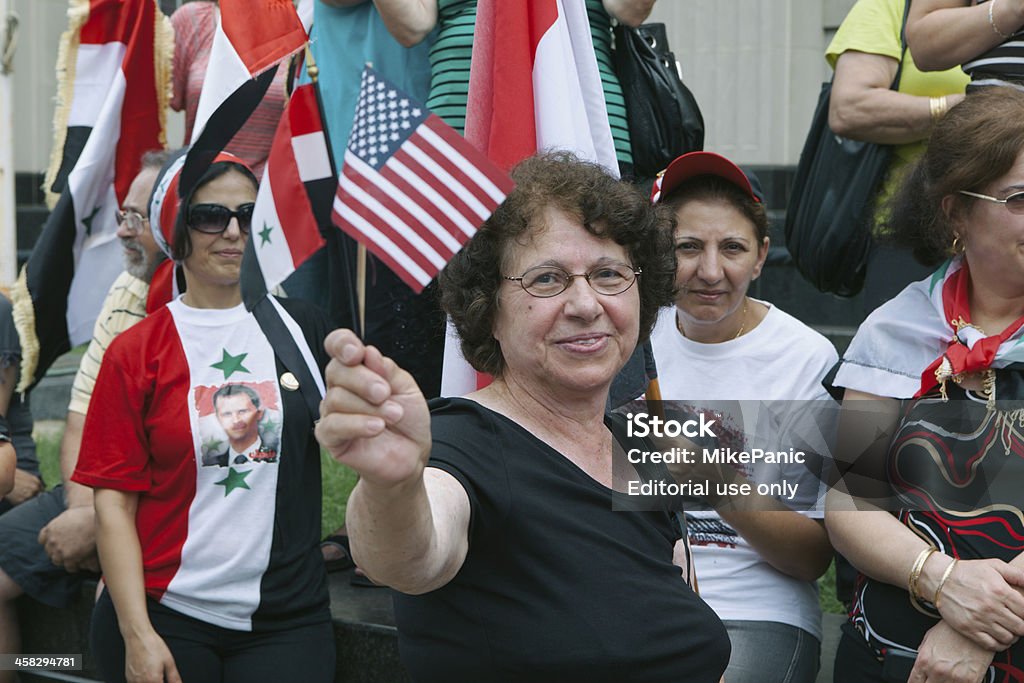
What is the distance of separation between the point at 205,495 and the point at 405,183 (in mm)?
1824

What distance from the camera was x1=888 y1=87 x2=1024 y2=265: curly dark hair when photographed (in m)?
2.83

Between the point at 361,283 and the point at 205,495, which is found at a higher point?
the point at 361,283

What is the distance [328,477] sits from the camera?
662 centimetres

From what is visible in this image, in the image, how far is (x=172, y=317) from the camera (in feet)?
12.1

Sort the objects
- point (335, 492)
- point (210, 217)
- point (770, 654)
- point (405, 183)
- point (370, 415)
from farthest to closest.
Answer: point (335, 492) → point (210, 217) → point (770, 654) → point (405, 183) → point (370, 415)

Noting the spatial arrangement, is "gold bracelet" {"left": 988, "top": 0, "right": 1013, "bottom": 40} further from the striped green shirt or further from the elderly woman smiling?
the elderly woman smiling

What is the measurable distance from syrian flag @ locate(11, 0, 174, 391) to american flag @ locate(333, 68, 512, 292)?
8.86 feet

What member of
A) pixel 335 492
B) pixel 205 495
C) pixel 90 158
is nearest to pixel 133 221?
pixel 90 158

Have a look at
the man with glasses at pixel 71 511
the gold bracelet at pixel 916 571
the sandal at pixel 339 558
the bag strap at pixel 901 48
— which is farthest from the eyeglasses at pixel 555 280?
the man with glasses at pixel 71 511

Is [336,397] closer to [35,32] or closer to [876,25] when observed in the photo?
[876,25]

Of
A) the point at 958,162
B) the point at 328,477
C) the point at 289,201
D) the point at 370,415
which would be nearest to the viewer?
the point at 370,415

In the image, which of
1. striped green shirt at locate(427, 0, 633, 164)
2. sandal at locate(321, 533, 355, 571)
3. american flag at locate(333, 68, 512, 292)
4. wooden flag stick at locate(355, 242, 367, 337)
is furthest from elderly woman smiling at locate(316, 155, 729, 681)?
sandal at locate(321, 533, 355, 571)

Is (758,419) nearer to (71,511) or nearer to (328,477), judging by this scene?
(71,511)

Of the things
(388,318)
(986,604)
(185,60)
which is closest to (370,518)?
(986,604)
